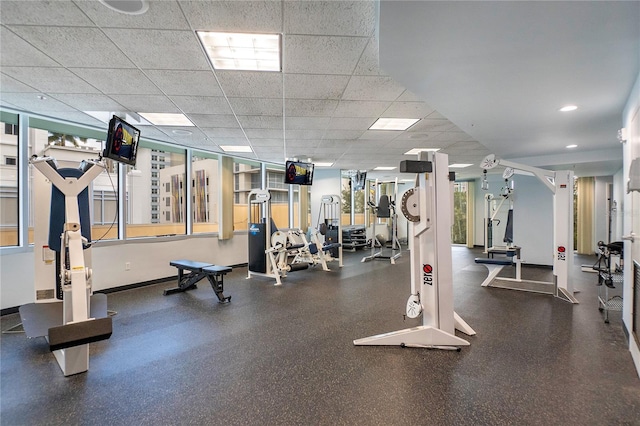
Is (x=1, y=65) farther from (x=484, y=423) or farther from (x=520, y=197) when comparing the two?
(x=520, y=197)

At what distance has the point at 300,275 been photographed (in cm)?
605

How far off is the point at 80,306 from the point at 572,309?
5308mm

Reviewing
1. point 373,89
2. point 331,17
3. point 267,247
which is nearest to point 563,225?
point 373,89

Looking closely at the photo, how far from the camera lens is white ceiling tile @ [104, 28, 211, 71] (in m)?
2.18

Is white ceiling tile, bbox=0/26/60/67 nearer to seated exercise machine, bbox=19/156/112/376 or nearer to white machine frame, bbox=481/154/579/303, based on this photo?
seated exercise machine, bbox=19/156/112/376

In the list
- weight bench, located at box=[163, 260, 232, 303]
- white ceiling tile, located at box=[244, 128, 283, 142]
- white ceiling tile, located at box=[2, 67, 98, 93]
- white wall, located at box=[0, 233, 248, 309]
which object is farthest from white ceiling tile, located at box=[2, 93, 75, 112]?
weight bench, located at box=[163, 260, 232, 303]

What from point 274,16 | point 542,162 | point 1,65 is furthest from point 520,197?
point 1,65

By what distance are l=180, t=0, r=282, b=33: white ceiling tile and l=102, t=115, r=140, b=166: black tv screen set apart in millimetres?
1758

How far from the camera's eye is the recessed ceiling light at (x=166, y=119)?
4031 millimetres

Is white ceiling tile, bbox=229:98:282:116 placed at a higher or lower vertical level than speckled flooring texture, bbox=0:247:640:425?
higher

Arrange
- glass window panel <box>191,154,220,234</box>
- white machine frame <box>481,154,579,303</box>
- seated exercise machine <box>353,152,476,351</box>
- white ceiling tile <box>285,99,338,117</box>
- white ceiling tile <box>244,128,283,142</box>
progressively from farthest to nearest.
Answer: glass window panel <box>191,154,220,234</box> → white ceiling tile <box>244,128,283,142</box> → white machine frame <box>481,154,579,303</box> → white ceiling tile <box>285,99,338,117</box> → seated exercise machine <box>353,152,476,351</box>

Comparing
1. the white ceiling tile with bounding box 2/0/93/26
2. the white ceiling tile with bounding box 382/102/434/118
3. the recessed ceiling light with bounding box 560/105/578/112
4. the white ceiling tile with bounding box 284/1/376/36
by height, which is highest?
the white ceiling tile with bounding box 2/0/93/26

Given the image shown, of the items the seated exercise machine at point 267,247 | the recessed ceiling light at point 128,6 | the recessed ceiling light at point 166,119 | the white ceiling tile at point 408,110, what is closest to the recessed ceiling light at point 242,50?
the recessed ceiling light at point 128,6

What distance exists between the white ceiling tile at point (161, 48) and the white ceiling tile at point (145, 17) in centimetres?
7
